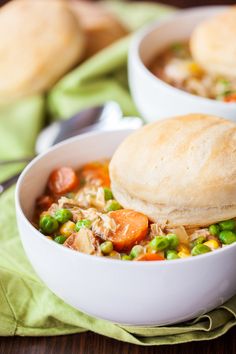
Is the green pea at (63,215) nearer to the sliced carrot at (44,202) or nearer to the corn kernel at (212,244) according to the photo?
the sliced carrot at (44,202)

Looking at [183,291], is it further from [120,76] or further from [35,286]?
[120,76]

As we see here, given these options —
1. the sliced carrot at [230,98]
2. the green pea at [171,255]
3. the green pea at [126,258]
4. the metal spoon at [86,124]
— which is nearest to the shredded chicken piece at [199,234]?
the green pea at [171,255]

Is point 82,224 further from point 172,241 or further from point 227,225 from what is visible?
point 227,225

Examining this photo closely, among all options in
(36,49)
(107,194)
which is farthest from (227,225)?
(36,49)

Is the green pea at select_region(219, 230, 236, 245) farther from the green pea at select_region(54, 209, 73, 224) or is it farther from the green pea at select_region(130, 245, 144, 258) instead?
the green pea at select_region(54, 209, 73, 224)

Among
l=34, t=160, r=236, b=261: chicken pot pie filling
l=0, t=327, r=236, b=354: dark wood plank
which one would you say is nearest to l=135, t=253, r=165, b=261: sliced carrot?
l=34, t=160, r=236, b=261: chicken pot pie filling
